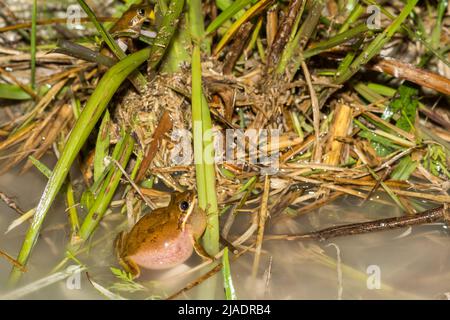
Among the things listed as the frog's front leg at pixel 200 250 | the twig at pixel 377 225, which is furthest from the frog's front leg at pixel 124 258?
the twig at pixel 377 225

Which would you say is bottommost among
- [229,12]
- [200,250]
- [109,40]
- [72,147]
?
[200,250]

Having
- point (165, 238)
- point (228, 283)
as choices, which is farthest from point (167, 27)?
point (228, 283)

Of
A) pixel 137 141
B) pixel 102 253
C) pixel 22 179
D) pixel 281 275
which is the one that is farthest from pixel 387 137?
pixel 22 179

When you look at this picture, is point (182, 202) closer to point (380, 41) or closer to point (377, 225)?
point (377, 225)
